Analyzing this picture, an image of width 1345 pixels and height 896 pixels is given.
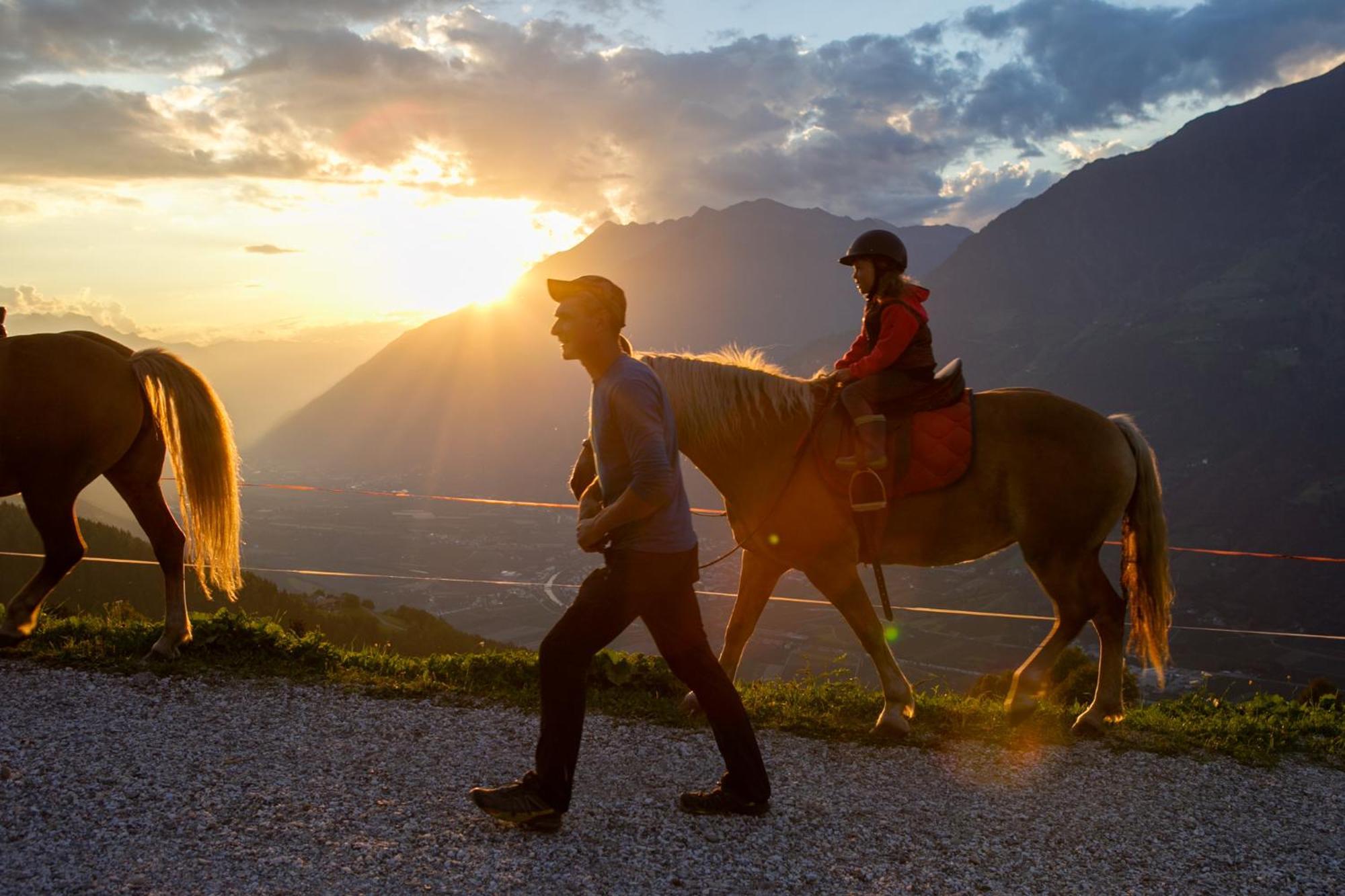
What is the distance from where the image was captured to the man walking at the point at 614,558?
410 centimetres

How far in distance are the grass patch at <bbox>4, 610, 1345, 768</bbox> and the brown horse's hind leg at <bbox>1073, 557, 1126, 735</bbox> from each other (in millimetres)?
127

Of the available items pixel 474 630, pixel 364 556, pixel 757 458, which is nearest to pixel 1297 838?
pixel 757 458

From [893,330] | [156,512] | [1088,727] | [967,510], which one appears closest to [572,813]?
[967,510]

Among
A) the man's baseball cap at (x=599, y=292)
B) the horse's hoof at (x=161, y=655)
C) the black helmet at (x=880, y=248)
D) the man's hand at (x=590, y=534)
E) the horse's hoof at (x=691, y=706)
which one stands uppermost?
the black helmet at (x=880, y=248)

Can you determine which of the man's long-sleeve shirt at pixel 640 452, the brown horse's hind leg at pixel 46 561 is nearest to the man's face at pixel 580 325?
the man's long-sleeve shirt at pixel 640 452

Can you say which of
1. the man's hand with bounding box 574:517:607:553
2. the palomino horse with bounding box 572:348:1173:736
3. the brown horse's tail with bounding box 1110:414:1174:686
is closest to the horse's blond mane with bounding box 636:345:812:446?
the palomino horse with bounding box 572:348:1173:736

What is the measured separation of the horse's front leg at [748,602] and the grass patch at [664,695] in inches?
14.8

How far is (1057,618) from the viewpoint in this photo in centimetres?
613

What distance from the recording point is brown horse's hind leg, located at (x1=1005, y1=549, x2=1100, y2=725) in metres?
6.05

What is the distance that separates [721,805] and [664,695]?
2.01 metres

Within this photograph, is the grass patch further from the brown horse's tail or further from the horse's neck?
the horse's neck

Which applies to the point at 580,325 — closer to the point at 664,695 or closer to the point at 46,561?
the point at 664,695

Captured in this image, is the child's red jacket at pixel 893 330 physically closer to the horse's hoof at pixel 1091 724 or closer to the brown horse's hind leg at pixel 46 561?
the horse's hoof at pixel 1091 724

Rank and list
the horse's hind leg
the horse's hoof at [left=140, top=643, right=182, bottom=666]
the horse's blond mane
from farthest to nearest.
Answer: the horse's hind leg < the horse's hoof at [left=140, top=643, right=182, bottom=666] < the horse's blond mane
